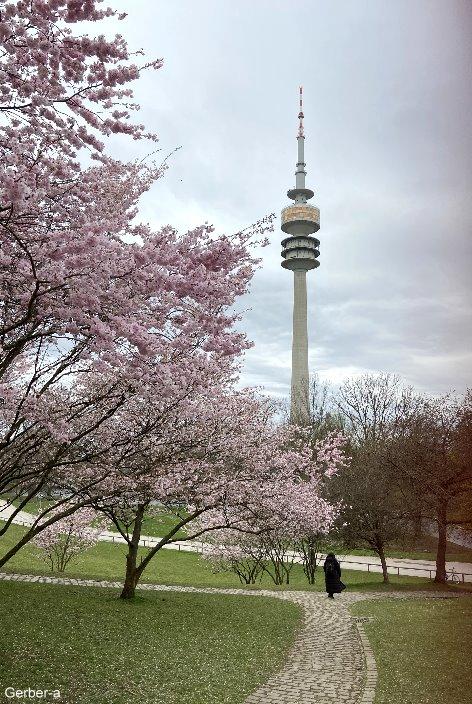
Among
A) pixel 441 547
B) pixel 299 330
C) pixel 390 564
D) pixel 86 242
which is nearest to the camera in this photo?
pixel 86 242

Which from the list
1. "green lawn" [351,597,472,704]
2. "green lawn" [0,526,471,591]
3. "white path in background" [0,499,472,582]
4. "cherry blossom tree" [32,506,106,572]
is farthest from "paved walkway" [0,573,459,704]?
"white path in background" [0,499,472,582]

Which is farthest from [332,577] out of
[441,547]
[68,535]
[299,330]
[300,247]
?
[300,247]

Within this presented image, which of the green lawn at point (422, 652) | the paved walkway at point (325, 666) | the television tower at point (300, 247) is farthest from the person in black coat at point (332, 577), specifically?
the television tower at point (300, 247)

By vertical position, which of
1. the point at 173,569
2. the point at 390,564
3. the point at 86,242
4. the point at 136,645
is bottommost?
the point at 173,569

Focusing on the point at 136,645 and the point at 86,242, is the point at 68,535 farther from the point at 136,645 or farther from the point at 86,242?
the point at 86,242

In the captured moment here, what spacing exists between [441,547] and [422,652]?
15.7m

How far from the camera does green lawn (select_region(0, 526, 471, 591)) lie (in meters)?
24.0

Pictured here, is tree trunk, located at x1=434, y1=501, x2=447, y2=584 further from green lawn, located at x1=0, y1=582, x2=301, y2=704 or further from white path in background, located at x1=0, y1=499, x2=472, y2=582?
green lawn, located at x1=0, y1=582, x2=301, y2=704

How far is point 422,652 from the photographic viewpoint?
9898 millimetres

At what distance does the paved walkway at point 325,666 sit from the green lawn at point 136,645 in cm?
30

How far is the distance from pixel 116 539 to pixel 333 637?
28.2 m

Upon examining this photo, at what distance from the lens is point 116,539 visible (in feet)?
122

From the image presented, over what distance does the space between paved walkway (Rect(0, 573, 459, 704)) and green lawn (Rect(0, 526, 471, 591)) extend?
8.15 m

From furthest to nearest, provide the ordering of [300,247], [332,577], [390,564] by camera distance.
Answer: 1. [300,247]
2. [390,564]
3. [332,577]
